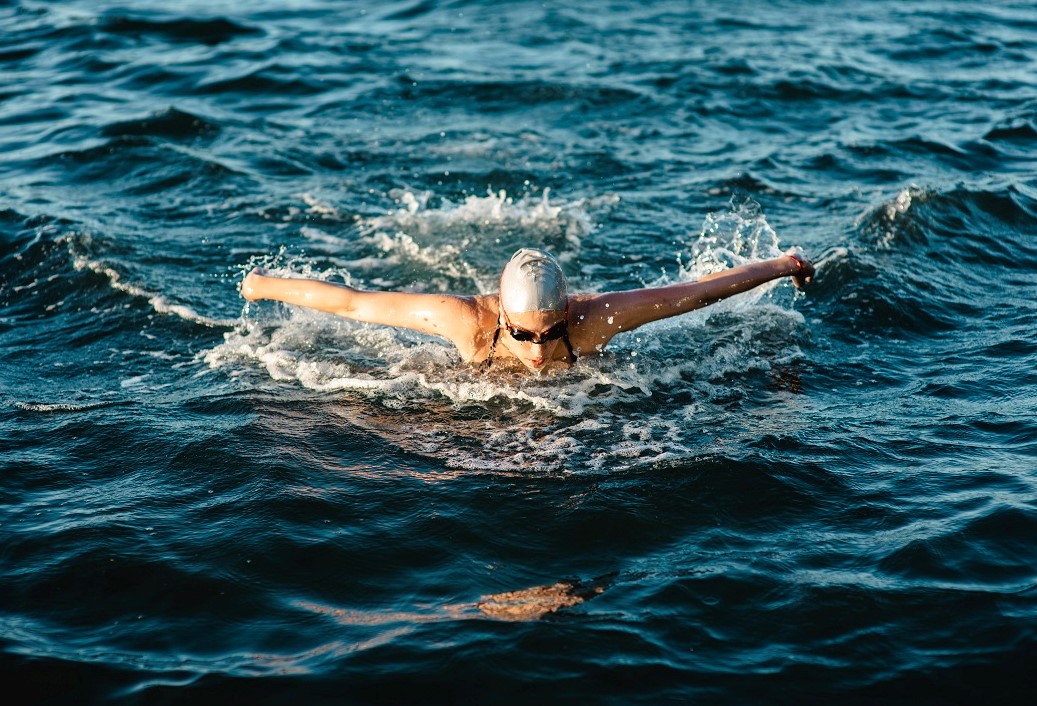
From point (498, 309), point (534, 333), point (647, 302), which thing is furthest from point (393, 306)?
point (647, 302)

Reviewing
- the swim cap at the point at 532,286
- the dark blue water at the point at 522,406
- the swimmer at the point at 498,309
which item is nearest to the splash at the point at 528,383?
the dark blue water at the point at 522,406

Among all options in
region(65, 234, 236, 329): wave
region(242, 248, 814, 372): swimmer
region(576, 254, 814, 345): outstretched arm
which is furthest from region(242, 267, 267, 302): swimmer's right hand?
region(576, 254, 814, 345): outstretched arm

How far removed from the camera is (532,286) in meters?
6.55

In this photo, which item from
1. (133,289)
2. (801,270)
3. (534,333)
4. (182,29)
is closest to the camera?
(534,333)

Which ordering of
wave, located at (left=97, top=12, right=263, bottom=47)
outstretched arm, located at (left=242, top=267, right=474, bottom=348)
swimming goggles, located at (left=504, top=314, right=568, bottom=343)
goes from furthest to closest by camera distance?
wave, located at (left=97, top=12, right=263, bottom=47) < outstretched arm, located at (left=242, top=267, right=474, bottom=348) < swimming goggles, located at (left=504, top=314, right=568, bottom=343)

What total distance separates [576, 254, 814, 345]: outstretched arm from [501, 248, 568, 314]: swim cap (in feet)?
1.73

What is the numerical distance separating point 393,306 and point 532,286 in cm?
102

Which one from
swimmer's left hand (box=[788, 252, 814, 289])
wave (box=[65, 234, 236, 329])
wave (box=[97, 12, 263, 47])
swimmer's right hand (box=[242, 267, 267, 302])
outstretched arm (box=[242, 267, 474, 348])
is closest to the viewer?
outstretched arm (box=[242, 267, 474, 348])

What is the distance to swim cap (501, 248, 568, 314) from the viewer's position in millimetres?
6559

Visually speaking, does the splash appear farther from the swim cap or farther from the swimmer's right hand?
the swim cap

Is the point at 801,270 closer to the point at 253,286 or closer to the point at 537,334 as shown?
the point at 537,334

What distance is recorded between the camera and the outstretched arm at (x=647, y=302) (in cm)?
716

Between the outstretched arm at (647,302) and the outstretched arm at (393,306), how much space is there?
2.55 ft

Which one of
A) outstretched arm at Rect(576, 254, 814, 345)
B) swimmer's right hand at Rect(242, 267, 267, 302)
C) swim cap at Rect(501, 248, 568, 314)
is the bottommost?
Answer: outstretched arm at Rect(576, 254, 814, 345)
